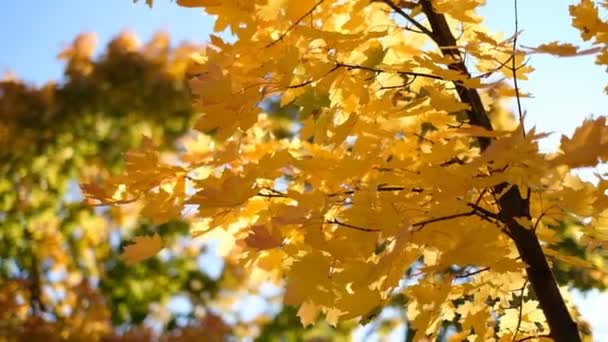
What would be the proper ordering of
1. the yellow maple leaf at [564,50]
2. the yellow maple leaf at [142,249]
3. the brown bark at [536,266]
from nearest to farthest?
the yellow maple leaf at [564,50] → the brown bark at [536,266] → the yellow maple leaf at [142,249]

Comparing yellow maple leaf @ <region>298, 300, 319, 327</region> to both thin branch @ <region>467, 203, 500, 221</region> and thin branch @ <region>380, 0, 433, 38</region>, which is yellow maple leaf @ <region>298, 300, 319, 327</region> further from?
thin branch @ <region>380, 0, 433, 38</region>

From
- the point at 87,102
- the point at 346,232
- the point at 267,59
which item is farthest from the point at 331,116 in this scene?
the point at 87,102

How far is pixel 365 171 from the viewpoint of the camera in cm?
88

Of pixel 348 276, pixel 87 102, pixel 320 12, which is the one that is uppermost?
pixel 87 102

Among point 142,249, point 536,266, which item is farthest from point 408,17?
point 142,249

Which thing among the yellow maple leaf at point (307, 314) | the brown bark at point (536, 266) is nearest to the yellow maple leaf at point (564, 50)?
the brown bark at point (536, 266)

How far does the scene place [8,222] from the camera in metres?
5.86

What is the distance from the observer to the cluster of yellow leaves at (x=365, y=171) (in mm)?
716

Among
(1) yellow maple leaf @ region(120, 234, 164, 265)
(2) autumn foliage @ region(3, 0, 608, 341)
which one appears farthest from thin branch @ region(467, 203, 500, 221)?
(1) yellow maple leaf @ region(120, 234, 164, 265)

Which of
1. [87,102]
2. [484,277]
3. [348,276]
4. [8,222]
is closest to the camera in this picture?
[348,276]

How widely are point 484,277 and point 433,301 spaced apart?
181mm

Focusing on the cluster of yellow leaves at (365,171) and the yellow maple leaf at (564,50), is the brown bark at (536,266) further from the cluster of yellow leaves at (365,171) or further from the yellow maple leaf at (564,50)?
the yellow maple leaf at (564,50)

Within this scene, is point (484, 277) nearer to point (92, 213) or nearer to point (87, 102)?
point (92, 213)

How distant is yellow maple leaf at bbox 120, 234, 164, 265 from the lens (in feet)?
3.25
